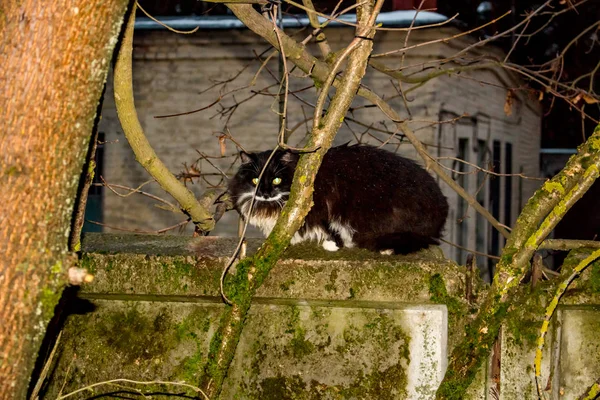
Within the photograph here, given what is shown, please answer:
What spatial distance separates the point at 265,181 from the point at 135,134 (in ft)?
3.37

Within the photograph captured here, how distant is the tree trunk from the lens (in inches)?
86.4

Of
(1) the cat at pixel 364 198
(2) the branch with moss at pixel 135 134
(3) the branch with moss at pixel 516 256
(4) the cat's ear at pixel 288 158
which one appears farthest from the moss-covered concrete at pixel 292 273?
(4) the cat's ear at pixel 288 158

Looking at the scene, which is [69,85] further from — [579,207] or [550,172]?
[550,172]

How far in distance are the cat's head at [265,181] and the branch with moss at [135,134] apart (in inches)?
12.8

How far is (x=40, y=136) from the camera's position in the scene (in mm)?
2205

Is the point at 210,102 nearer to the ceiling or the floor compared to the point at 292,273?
nearer to the ceiling

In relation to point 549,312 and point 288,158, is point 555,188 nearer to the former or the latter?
point 549,312

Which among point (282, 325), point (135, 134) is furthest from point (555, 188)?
point (135, 134)

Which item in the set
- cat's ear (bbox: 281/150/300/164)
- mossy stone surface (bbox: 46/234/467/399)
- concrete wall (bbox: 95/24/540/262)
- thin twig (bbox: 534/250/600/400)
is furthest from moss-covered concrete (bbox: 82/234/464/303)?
concrete wall (bbox: 95/24/540/262)

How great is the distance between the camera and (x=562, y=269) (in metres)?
3.27

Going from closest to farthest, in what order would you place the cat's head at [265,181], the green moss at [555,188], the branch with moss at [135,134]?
the green moss at [555,188] < the branch with moss at [135,134] < the cat's head at [265,181]

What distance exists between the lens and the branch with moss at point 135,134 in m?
3.43

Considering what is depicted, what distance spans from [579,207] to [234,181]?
9.49 metres

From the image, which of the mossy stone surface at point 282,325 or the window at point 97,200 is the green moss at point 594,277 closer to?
the mossy stone surface at point 282,325
